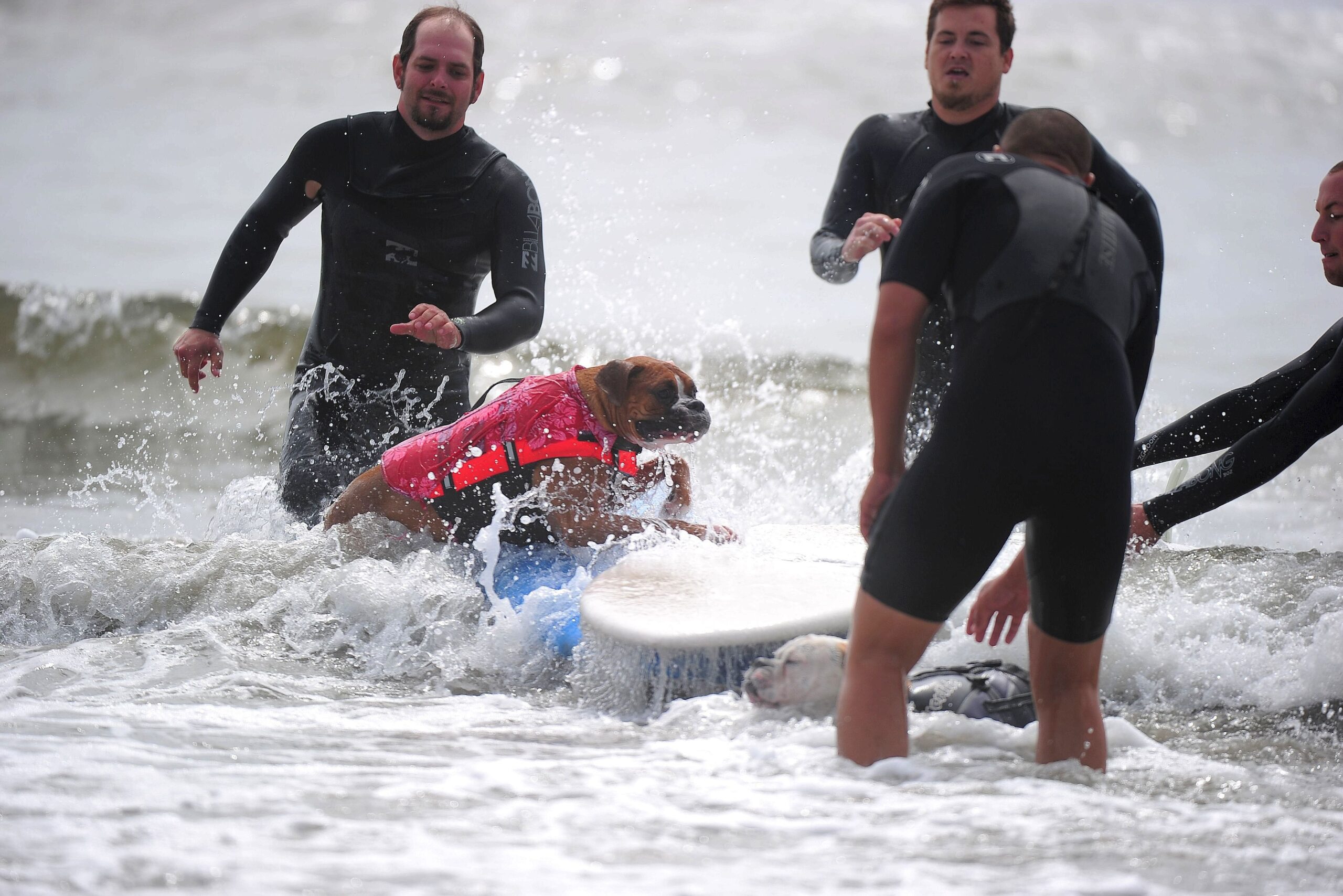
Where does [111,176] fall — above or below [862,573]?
above

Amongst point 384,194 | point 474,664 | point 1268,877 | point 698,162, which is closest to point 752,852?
point 1268,877

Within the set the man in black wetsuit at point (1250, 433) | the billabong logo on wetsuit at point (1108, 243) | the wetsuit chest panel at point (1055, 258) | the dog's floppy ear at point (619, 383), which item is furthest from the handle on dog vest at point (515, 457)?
the billabong logo on wetsuit at point (1108, 243)

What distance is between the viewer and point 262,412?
11492 mm

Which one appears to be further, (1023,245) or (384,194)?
(384,194)

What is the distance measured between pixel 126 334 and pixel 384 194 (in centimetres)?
890

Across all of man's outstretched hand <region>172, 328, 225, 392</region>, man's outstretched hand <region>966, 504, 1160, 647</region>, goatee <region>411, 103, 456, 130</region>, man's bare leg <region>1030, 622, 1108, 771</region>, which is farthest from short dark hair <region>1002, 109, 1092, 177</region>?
man's outstretched hand <region>172, 328, 225, 392</region>

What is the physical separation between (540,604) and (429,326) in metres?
1.06

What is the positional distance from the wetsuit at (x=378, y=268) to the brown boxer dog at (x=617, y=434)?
0.68 metres

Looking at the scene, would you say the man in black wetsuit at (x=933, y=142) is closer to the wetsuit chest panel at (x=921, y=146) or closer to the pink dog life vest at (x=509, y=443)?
the wetsuit chest panel at (x=921, y=146)

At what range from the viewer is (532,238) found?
5066mm

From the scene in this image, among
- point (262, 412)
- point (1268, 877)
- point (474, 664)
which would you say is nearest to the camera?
point (1268, 877)

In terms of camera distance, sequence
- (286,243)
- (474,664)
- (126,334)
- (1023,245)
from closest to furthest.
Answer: (1023,245) → (474,664) → (126,334) → (286,243)

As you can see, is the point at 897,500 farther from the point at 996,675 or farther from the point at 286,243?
the point at 286,243

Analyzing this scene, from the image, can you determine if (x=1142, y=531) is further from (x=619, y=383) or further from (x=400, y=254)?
(x=400, y=254)
